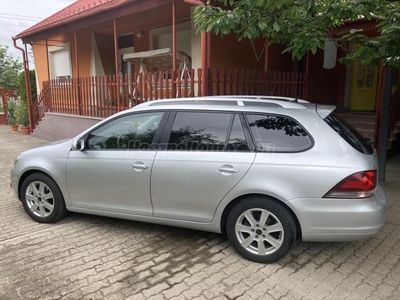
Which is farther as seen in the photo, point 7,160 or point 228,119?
point 7,160

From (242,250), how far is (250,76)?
419 cm

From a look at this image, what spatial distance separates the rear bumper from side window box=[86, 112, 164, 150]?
1659mm

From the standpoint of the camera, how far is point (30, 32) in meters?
10.6

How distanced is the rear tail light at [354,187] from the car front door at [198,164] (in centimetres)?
78

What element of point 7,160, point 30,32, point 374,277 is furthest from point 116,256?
point 30,32

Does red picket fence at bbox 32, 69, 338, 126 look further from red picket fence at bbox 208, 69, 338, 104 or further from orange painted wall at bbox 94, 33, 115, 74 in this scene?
orange painted wall at bbox 94, 33, 115, 74

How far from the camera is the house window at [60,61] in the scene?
12531 millimetres

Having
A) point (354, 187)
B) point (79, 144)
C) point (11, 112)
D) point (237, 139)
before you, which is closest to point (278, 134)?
point (237, 139)

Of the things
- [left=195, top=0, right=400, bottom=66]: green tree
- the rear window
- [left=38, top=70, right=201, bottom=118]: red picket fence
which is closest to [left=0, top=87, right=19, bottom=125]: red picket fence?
[left=38, top=70, right=201, bottom=118]: red picket fence

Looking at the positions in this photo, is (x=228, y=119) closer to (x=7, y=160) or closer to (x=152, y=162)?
(x=152, y=162)

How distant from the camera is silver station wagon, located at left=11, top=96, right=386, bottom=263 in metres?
2.88

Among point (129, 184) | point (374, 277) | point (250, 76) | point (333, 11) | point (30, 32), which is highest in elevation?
point (30, 32)

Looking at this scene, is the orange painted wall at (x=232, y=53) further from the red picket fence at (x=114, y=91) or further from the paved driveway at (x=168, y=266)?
the paved driveway at (x=168, y=266)

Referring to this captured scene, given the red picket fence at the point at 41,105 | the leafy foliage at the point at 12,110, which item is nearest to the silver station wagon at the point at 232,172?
the red picket fence at the point at 41,105
